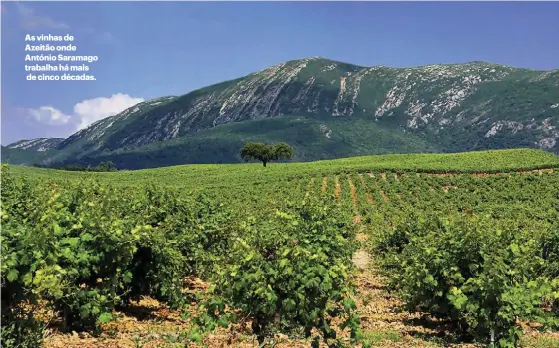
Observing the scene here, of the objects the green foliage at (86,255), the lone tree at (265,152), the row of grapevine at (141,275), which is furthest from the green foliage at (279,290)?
the lone tree at (265,152)

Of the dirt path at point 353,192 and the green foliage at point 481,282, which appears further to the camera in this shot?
the dirt path at point 353,192

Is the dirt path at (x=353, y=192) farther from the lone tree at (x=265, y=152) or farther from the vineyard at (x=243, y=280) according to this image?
the lone tree at (x=265, y=152)

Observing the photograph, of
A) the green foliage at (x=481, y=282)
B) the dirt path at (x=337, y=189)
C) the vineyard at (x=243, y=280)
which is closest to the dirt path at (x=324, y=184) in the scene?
the dirt path at (x=337, y=189)

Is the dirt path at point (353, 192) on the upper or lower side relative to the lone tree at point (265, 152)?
lower

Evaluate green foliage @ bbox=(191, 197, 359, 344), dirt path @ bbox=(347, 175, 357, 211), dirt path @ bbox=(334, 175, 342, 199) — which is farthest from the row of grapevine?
dirt path @ bbox=(334, 175, 342, 199)

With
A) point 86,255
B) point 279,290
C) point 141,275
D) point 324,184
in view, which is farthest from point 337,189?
point 279,290

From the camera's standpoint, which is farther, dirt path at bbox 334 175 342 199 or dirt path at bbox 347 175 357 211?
dirt path at bbox 334 175 342 199

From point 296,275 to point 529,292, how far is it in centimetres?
626

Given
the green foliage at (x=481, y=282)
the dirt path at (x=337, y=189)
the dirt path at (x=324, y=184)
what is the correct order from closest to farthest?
the green foliage at (x=481, y=282) → the dirt path at (x=337, y=189) → the dirt path at (x=324, y=184)

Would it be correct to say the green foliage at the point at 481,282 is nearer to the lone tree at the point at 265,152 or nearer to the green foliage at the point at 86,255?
the green foliage at the point at 86,255

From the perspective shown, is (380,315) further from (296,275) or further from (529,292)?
(296,275)

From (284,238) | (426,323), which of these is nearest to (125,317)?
(284,238)

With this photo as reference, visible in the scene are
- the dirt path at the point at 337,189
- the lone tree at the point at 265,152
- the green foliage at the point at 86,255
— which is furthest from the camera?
the lone tree at the point at 265,152

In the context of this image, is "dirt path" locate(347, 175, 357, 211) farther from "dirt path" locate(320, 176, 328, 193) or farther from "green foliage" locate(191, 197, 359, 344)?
"green foliage" locate(191, 197, 359, 344)
